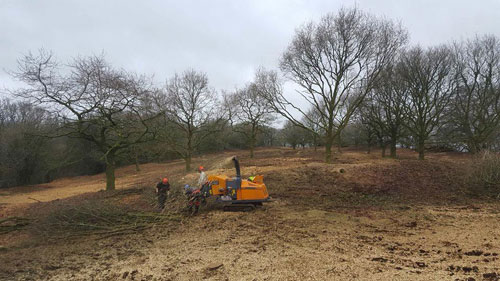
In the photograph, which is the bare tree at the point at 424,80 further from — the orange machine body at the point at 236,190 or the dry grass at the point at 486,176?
the orange machine body at the point at 236,190

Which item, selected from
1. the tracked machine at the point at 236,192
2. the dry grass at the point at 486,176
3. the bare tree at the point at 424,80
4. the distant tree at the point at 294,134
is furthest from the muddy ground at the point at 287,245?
the distant tree at the point at 294,134

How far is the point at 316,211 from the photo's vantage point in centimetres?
948

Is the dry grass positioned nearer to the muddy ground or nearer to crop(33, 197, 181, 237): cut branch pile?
the muddy ground

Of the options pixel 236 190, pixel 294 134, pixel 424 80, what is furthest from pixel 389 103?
pixel 294 134

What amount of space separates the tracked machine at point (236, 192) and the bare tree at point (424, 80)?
18941mm

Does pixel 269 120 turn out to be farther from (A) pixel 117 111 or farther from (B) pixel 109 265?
(B) pixel 109 265

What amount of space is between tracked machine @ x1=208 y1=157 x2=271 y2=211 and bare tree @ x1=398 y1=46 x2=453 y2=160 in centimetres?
1894

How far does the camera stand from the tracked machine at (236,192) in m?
8.98

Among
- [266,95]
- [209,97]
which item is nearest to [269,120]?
[209,97]

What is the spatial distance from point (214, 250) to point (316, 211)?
15.5ft

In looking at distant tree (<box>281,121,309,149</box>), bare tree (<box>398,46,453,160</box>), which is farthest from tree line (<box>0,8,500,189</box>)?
distant tree (<box>281,121,309,149</box>)

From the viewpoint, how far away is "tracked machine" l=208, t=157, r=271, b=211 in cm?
898

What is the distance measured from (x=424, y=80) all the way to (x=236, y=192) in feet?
68.9

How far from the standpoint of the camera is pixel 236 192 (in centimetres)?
903
